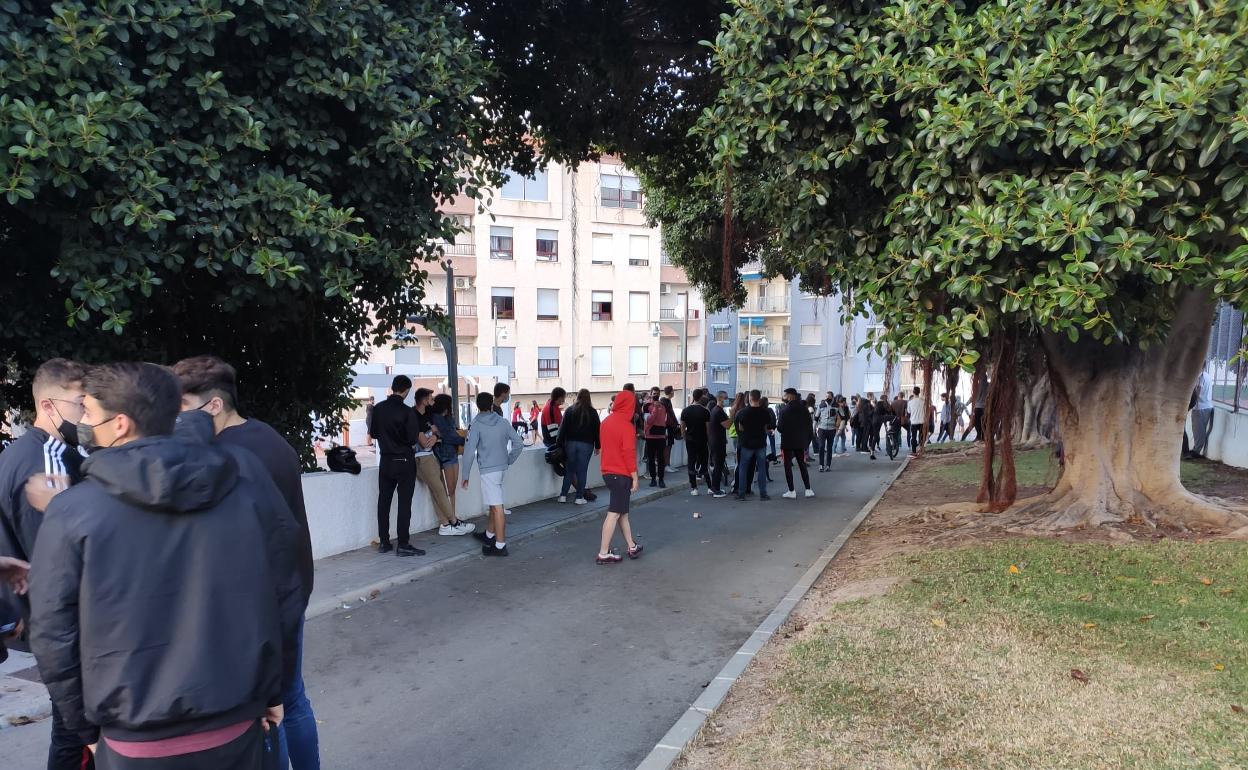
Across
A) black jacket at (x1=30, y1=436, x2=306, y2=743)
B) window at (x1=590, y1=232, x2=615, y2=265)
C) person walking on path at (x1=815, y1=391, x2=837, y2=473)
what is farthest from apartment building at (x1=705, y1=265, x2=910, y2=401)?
black jacket at (x1=30, y1=436, x2=306, y2=743)

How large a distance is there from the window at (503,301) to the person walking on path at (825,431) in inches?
840

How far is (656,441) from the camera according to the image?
1480 centimetres

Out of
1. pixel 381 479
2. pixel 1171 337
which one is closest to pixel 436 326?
pixel 381 479

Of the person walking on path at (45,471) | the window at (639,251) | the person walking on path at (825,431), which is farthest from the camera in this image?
the window at (639,251)

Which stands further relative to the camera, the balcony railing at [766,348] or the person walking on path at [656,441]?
the balcony railing at [766,348]

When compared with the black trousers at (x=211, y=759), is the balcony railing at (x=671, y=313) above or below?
above

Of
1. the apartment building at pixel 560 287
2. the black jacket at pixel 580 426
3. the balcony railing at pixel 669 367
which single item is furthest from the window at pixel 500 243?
the black jacket at pixel 580 426

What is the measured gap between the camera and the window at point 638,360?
42.1m

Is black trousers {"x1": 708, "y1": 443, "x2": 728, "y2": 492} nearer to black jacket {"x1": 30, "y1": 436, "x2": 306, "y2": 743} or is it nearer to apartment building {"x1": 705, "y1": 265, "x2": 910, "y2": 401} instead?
black jacket {"x1": 30, "y1": 436, "x2": 306, "y2": 743}

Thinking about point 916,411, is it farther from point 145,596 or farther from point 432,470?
point 145,596

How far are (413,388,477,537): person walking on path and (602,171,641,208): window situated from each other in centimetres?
3138

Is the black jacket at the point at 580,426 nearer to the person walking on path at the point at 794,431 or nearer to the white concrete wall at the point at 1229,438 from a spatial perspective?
the person walking on path at the point at 794,431

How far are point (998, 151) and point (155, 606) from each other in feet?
20.1

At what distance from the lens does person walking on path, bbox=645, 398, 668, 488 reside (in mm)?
14719
